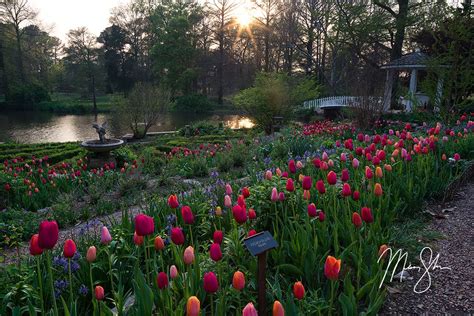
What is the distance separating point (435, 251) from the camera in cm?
312

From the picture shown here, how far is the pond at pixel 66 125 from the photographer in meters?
22.2

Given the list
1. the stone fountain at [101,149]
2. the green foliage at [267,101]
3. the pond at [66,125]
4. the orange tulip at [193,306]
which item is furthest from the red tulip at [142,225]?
the pond at [66,125]

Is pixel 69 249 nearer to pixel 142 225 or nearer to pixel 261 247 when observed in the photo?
pixel 142 225

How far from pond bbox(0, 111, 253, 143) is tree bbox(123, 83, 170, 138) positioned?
0.74m

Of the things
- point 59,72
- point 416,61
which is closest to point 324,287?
point 416,61

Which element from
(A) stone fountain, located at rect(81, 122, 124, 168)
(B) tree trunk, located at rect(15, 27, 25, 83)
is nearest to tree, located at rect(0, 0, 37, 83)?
(B) tree trunk, located at rect(15, 27, 25, 83)

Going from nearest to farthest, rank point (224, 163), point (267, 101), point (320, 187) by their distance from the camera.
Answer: point (320, 187) < point (224, 163) < point (267, 101)

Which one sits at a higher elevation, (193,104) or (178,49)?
(178,49)

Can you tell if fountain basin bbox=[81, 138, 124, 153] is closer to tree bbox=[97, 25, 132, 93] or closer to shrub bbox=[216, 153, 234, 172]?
shrub bbox=[216, 153, 234, 172]

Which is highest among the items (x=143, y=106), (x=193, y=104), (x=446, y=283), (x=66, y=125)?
(x=143, y=106)

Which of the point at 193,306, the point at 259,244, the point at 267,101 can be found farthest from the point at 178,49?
the point at 193,306

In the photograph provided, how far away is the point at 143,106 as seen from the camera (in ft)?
62.0

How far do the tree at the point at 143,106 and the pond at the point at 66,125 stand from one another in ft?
2.42

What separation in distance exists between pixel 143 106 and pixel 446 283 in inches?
698
